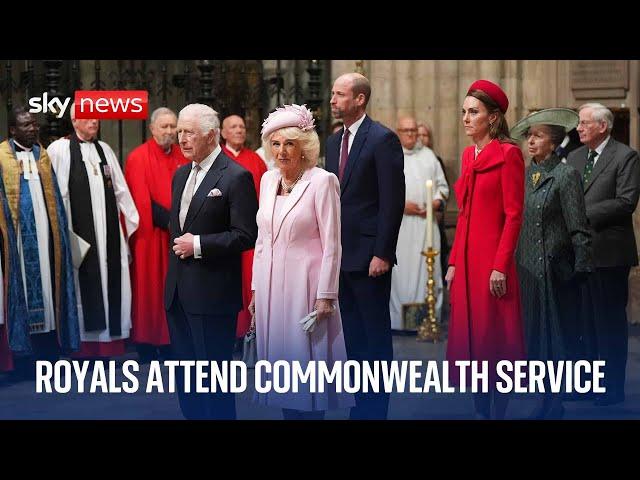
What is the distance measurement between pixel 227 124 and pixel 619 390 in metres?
3.21

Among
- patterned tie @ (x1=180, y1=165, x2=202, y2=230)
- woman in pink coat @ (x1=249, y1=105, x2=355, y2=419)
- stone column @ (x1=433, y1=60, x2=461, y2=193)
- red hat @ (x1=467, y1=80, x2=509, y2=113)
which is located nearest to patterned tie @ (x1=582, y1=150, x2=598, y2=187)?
red hat @ (x1=467, y1=80, x2=509, y2=113)

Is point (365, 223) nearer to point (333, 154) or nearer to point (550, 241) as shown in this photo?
point (333, 154)

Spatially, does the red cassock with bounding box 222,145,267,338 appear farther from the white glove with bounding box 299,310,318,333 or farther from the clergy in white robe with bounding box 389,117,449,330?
the white glove with bounding box 299,310,318,333

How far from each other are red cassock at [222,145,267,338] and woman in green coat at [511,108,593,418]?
2721 millimetres

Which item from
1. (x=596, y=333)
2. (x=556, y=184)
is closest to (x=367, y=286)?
(x=556, y=184)

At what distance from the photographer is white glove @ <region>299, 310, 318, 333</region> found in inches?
249

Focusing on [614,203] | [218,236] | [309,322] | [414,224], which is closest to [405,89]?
[414,224]

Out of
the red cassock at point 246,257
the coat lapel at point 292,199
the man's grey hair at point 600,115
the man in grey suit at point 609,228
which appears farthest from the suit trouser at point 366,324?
the red cassock at point 246,257

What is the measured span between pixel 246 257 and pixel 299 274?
10.6ft

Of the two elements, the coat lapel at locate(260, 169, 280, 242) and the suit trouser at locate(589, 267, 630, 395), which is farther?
the suit trouser at locate(589, 267, 630, 395)

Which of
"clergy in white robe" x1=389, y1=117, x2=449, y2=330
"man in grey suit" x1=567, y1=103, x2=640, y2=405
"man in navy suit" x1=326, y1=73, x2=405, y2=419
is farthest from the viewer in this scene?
"clergy in white robe" x1=389, y1=117, x2=449, y2=330

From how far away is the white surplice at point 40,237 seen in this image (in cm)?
845

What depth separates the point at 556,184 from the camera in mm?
7090

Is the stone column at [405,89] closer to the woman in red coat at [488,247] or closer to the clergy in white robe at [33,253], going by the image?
the clergy in white robe at [33,253]
